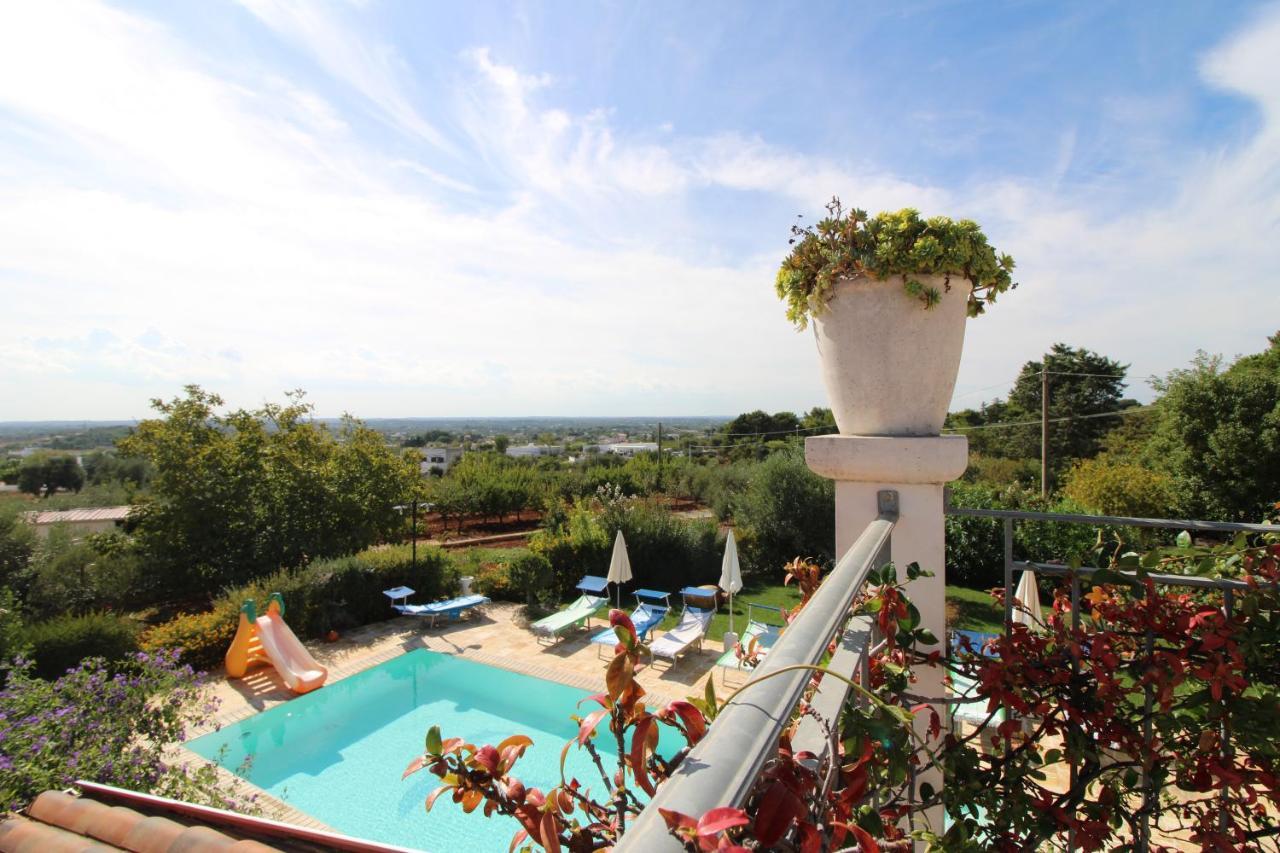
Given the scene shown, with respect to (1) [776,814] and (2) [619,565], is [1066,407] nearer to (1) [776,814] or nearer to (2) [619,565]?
(2) [619,565]

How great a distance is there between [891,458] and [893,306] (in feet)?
1.68

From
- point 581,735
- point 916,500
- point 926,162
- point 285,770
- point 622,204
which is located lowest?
point 285,770

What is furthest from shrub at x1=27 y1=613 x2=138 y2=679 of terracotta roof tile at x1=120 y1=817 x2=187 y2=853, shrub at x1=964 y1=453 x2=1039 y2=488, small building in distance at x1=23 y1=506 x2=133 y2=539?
shrub at x1=964 y1=453 x2=1039 y2=488

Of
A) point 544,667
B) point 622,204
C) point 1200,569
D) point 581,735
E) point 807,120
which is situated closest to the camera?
point 581,735

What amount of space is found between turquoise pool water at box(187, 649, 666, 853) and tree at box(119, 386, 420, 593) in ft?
14.5

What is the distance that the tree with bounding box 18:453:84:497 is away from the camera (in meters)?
36.7

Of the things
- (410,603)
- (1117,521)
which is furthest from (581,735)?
(410,603)

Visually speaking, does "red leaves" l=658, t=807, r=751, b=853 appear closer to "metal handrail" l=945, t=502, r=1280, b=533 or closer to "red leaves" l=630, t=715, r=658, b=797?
"red leaves" l=630, t=715, r=658, b=797

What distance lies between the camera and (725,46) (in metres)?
4.97

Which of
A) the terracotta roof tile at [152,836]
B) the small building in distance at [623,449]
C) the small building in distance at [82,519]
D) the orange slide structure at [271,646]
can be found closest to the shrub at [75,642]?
the orange slide structure at [271,646]

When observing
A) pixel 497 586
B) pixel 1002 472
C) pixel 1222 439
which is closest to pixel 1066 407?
pixel 1002 472

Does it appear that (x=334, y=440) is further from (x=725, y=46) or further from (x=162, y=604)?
(x=725, y=46)

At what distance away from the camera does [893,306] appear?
1.94 m

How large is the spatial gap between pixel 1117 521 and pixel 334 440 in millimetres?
14694
